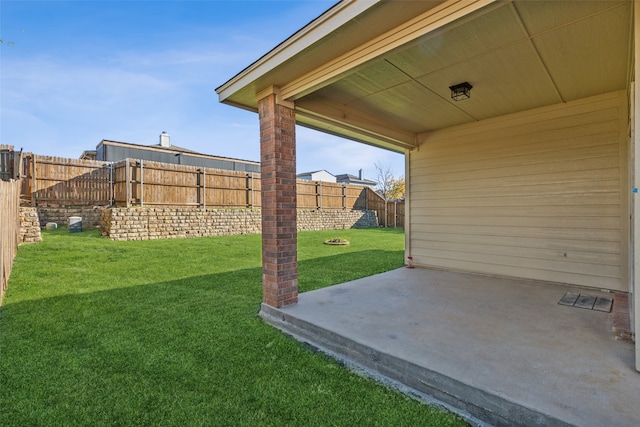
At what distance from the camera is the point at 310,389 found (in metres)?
2.08

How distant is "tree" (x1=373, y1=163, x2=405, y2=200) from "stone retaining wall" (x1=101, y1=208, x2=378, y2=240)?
1253 cm

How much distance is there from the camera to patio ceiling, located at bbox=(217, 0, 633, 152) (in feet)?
7.28

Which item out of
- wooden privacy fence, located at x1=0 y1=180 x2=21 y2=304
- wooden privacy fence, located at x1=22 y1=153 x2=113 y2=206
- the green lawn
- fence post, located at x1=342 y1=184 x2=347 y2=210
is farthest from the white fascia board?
fence post, located at x1=342 y1=184 x2=347 y2=210

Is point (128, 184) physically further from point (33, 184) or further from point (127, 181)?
point (33, 184)

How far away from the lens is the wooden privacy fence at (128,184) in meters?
10.0

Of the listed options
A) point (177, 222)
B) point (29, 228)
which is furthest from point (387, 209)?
point (29, 228)

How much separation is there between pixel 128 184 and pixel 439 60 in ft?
34.8

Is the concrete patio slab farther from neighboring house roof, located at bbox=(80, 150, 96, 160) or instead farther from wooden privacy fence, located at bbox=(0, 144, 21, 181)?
neighboring house roof, located at bbox=(80, 150, 96, 160)

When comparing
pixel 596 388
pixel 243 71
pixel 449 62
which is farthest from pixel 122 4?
pixel 596 388

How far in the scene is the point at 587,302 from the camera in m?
3.54

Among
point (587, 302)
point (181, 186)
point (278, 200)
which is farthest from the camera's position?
point (181, 186)

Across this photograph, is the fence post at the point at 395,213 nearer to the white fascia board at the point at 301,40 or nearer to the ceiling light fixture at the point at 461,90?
the ceiling light fixture at the point at 461,90

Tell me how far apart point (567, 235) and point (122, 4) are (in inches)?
362

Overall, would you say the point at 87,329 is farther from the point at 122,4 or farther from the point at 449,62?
the point at 122,4
